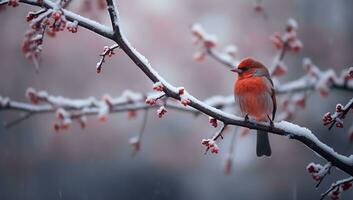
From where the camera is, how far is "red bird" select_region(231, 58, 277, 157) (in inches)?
135

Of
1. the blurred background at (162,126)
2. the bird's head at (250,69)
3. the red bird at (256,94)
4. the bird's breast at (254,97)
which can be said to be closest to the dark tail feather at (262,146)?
the red bird at (256,94)

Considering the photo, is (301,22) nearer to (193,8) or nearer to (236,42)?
(236,42)

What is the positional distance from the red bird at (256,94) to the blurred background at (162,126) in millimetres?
6997

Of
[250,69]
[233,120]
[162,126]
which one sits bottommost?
[233,120]

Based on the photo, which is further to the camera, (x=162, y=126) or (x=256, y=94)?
(x=162, y=126)

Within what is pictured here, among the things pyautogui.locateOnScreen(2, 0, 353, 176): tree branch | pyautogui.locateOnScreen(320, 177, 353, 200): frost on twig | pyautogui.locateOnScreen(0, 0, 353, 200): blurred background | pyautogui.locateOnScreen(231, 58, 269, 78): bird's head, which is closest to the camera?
pyautogui.locateOnScreen(2, 0, 353, 176): tree branch

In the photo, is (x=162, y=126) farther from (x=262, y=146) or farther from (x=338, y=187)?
(x=338, y=187)

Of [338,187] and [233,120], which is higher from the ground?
[233,120]

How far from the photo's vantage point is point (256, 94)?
11.3 feet

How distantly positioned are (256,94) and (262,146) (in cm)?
34

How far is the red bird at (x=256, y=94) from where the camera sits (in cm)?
344

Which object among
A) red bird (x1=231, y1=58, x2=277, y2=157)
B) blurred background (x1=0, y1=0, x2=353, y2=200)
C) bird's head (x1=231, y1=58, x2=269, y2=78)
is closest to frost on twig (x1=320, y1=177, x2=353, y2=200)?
red bird (x1=231, y1=58, x2=277, y2=157)

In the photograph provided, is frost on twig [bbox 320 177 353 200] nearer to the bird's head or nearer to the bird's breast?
the bird's breast

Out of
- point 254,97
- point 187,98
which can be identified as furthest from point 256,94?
point 187,98
